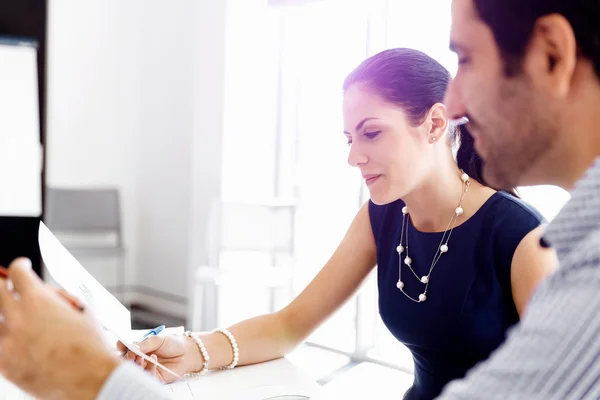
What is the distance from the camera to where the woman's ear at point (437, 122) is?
1281 mm

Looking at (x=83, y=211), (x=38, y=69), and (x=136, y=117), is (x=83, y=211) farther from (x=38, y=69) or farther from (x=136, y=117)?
(x=38, y=69)

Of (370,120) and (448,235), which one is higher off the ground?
(370,120)

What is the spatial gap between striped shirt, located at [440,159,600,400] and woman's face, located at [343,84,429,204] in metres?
0.76

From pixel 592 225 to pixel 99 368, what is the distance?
0.44m

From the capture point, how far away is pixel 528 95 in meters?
0.59

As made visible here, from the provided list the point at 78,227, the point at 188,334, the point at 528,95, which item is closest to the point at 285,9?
the point at 78,227

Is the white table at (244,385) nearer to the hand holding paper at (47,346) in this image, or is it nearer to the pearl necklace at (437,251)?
the pearl necklace at (437,251)

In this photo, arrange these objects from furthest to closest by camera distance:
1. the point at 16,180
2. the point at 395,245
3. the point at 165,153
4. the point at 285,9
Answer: the point at 165,153 < the point at 16,180 < the point at 285,9 < the point at 395,245

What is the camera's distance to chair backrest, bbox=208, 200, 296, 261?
3613 mm

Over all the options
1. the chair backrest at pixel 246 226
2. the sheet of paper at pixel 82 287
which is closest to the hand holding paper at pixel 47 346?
the sheet of paper at pixel 82 287

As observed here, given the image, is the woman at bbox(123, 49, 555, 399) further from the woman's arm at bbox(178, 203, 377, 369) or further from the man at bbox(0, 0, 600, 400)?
the man at bbox(0, 0, 600, 400)

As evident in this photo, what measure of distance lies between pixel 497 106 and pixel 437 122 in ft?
2.21

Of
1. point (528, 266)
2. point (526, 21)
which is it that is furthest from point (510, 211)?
point (526, 21)

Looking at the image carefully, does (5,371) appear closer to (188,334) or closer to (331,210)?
(188,334)
